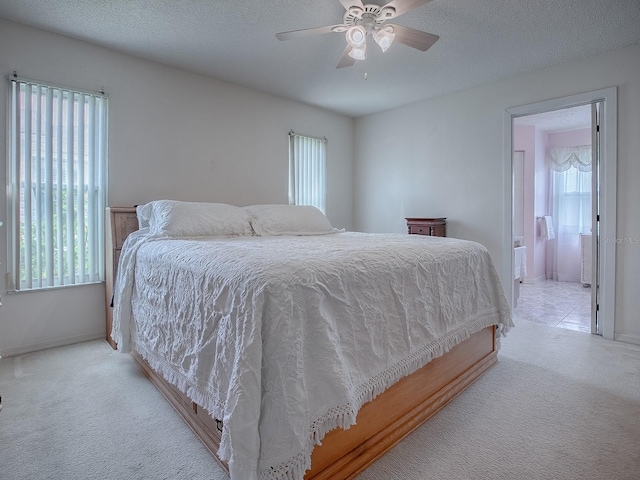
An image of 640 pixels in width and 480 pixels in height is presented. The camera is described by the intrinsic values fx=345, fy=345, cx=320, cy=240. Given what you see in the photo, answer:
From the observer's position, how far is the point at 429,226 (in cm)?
397

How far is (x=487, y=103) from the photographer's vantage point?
3.72 meters

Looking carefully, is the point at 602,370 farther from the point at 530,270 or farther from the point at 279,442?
the point at 530,270

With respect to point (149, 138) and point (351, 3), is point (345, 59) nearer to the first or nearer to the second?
point (351, 3)

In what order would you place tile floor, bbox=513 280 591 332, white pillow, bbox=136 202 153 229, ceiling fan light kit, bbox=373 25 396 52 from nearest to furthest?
ceiling fan light kit, bbox=373 25 396 52 → white pillow, bbox=136 202 153 229 → tile floor, bbox=513 280 591 332

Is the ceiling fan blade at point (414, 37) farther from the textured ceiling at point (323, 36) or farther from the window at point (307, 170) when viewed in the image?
the window at point (307, 170)

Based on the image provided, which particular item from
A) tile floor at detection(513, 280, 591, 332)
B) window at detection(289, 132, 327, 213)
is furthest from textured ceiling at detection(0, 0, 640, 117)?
tile floor at detection(513, 280, 591, 332)

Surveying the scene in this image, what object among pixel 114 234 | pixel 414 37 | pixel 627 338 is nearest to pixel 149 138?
pixel 114 234

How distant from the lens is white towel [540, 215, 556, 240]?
5.60 m

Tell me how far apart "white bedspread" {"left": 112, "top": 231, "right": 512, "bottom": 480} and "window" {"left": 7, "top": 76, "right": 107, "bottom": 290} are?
1.08 m

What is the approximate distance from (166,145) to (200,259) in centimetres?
216

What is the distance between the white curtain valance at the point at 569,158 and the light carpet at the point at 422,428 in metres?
4.09

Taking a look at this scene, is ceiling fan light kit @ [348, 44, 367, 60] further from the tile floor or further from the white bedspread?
the tile floor

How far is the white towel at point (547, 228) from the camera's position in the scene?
5.60m

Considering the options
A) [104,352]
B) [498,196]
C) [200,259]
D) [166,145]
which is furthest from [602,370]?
[166,145]
